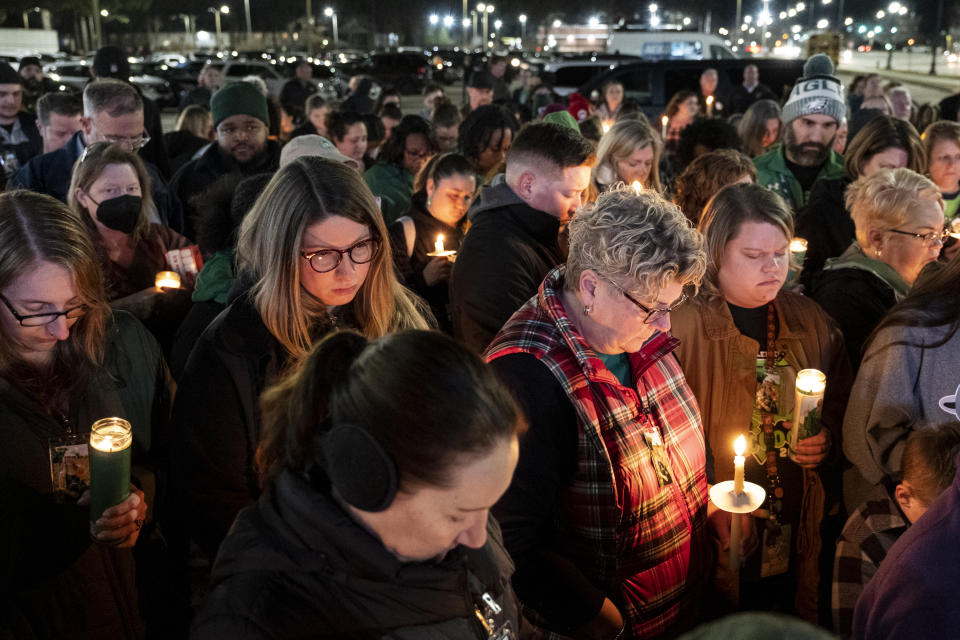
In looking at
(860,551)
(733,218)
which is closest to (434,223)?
(733,218)

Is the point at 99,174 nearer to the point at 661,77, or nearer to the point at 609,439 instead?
the point at 609,439

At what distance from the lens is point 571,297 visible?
98.3 inches

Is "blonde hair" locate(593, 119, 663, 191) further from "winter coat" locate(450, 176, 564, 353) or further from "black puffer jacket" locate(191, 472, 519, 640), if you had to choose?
"black puffer jacket" locate(191, 472, 519, 640)

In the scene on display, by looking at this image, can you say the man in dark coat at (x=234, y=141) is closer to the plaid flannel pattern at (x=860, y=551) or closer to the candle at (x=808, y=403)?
the candle at (x=808, y=403)

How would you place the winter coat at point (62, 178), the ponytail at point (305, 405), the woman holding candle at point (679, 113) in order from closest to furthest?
1. the ponytail at point (305, 405)
2. the winter coat at point (62, 178)
3. the woman holding candle at point (679, 113)

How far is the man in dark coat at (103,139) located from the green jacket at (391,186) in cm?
157

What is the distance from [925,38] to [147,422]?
62839 millimetres

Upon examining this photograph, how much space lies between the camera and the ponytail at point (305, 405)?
1.54 meters

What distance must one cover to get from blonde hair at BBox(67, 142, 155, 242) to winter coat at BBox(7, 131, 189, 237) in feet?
3.86

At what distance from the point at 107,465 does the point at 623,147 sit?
4.06 m

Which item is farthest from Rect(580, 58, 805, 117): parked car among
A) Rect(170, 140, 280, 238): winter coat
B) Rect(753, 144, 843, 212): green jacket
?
Rect(170, 140, 280, 238): winter coat

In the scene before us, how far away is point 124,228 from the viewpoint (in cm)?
398

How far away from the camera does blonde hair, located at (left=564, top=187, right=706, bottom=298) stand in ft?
7.66

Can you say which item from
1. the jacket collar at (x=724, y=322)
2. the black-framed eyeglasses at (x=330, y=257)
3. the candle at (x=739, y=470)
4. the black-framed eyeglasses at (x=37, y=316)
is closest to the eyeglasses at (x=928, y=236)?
the jacket collar at (x=724, y=322)
